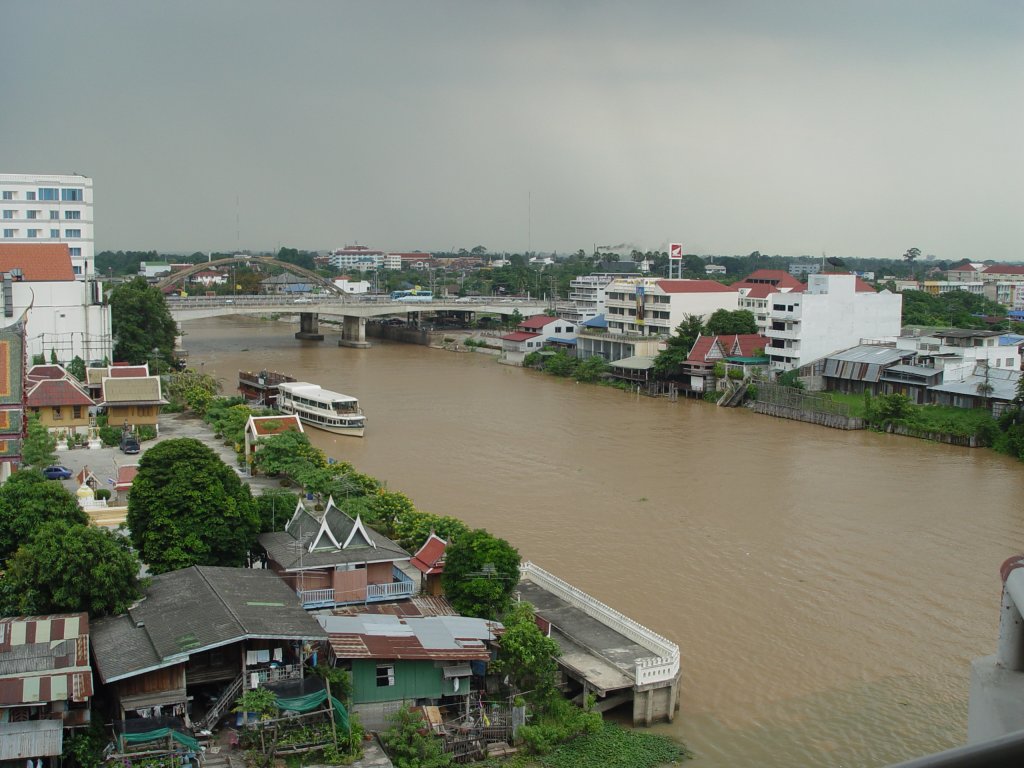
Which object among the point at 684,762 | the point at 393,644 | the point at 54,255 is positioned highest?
the point at 54,255

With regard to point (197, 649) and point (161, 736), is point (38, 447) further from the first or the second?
point (161, 736)

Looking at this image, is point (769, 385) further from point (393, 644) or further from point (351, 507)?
point (393, 644)

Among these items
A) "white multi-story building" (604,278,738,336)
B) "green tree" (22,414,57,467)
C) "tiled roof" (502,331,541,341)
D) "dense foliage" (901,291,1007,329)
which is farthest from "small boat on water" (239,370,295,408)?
"dense foliage" (901,291,1007,329)

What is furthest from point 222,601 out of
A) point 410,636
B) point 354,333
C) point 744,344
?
point 354,333

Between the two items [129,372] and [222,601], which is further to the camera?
[129,372]

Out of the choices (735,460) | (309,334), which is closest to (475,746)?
(735,460)

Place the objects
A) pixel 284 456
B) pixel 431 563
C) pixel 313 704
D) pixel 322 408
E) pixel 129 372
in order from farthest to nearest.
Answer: pixel 322 408, pixel 129 372, pixel 284 456, pixel 431 563, pixel 313 704
